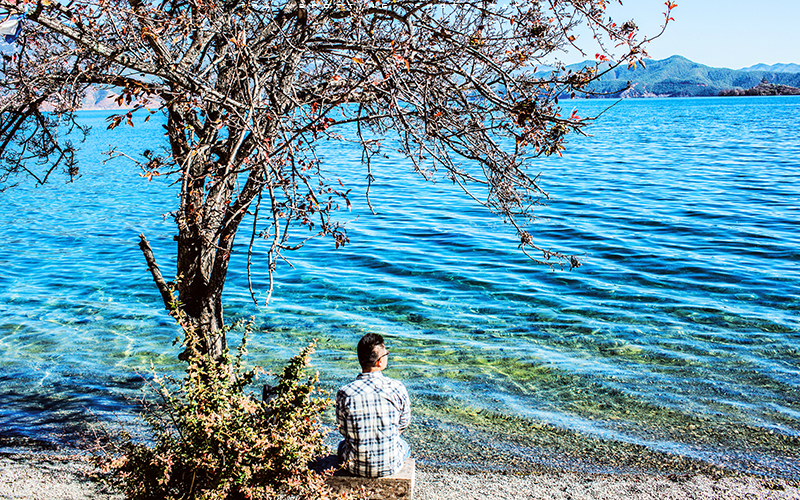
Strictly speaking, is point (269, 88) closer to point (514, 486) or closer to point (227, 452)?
point (227, 452)

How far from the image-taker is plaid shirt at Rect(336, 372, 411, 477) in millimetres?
4824

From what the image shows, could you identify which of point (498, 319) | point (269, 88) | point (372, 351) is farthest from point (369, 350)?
point (498, 319)

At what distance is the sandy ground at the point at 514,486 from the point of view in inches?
240

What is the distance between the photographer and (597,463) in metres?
7.05

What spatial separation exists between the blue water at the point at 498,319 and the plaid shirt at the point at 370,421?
2439mm

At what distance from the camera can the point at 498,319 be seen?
12352 millimetres

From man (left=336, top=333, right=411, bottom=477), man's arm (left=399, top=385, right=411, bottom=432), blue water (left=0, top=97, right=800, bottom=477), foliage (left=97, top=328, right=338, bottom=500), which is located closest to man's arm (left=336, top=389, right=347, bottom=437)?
man (left=336, top=333, right=411, bottom=477)

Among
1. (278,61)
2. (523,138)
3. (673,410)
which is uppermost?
(278,61)

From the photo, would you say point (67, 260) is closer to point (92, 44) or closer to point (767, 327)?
point (92, 44)

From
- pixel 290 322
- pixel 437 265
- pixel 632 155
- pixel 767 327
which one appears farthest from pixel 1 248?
pixel 632 155

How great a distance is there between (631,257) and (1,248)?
59.9 ft

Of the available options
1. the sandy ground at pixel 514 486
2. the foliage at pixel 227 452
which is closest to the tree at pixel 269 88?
the foliage at pixel 227 452

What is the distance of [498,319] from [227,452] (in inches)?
337

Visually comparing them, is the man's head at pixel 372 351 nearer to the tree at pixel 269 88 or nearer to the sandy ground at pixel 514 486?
the tree at pixel 269 88
